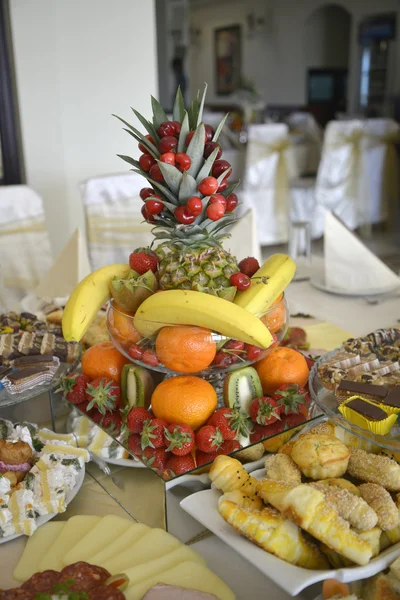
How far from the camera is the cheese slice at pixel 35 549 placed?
745 mm

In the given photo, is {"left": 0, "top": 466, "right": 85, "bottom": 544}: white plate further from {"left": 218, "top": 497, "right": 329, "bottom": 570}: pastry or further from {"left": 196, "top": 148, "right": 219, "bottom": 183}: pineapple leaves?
{"left": 196, "top": 148, "right": 219, "bottom": 183}: pineapple leaves

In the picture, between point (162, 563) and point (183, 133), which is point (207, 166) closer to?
point (183, 133)

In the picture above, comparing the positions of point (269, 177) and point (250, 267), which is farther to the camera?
point (269, 177)

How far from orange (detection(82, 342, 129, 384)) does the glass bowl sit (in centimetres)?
4

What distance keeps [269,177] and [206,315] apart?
4057 mm

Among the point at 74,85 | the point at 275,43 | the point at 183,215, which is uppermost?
the point at 275,43

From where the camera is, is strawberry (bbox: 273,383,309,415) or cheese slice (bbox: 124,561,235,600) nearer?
cheese slice (bbox: 124,561,235,600)

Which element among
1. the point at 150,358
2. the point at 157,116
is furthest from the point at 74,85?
the point at 150,358

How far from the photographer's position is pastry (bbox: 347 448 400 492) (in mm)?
777

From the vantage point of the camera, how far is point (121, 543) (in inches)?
30.2

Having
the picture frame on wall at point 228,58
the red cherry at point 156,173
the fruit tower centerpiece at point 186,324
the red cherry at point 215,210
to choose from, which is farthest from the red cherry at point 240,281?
the picture frame on wall at point 228,58

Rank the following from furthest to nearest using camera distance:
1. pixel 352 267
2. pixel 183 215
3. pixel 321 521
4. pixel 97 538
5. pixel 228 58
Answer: pixel 228 58 → pixel 352 267 → pixel 183 215 → pixel 97 538 → pixel 321 521

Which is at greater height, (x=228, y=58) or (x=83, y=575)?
(x=228, y=58)

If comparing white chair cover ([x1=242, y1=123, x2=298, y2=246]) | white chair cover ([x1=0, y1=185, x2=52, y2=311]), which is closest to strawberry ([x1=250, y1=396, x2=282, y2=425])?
white chair cover ([x1=0, y1=185, x2=52, y2=311])
